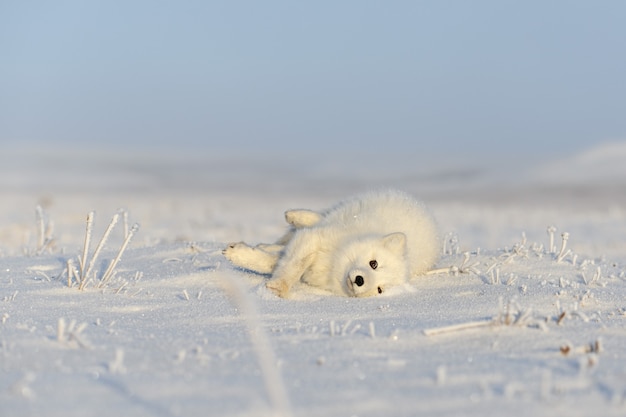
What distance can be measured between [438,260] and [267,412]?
373cm

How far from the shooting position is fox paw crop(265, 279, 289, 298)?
4834 millimetres

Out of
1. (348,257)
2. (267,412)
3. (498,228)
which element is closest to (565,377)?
(267,412)

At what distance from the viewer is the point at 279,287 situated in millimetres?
4871

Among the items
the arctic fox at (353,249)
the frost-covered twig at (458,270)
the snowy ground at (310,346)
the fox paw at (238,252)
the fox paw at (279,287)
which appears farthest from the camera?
the frost-covered twig at (458,270)

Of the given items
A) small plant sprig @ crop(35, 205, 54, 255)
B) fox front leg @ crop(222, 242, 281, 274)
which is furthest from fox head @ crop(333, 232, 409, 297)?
small plant sprig @ crop(35, 205, 54, 255)

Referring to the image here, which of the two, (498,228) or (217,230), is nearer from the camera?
(217,230)

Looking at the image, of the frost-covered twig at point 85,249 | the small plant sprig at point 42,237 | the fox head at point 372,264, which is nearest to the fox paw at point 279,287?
the fox head at point 372,264

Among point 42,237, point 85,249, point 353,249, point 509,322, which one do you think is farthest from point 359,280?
point 42,237

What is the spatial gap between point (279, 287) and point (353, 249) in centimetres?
61

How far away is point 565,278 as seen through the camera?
547cm

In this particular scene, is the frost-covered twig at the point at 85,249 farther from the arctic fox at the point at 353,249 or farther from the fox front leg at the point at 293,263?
the fox front leg at the point at 293,263

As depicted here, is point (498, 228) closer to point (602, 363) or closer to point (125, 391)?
point (602, 363)

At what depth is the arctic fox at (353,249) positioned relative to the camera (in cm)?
504

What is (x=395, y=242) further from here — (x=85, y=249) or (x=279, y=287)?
(x=85, y=249)
